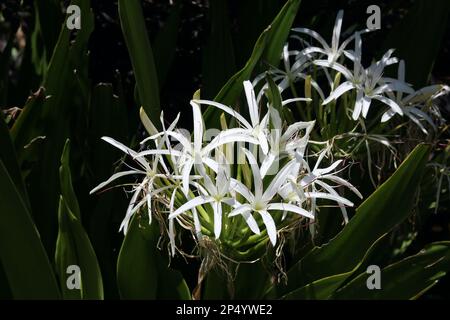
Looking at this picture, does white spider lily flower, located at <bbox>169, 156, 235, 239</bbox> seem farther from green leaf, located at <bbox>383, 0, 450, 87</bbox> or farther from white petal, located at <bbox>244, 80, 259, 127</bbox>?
green leaf, located at <bbox>383, 0, 450, 87</bbox>

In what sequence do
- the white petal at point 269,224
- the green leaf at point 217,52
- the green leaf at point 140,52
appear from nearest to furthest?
the white petal at point 269,224
the green leaf at point 140,52
the green leaf at point 217,52

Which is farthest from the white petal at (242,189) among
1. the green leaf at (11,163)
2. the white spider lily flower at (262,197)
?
the green leaf at (11,163)

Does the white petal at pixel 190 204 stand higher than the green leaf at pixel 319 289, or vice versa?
the white petal at pixel 190 204

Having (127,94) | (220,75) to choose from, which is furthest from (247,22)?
(127,94)

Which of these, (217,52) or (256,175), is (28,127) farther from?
(256,175)

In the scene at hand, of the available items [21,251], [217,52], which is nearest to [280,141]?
[21,251]

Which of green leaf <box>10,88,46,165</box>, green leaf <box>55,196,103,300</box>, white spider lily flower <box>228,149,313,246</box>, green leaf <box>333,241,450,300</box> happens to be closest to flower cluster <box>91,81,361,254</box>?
white spider lily flower <box>228,149,313,246</box>

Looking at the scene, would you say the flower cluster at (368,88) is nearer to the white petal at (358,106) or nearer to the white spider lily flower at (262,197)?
the white petal at (358,106)
